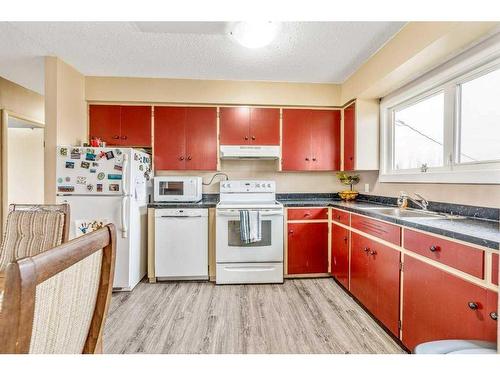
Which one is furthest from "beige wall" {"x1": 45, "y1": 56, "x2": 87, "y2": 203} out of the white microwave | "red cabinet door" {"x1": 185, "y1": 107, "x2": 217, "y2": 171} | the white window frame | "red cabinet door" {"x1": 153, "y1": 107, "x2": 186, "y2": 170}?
the white window frame

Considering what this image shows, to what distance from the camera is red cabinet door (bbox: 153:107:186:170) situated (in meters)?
3.13

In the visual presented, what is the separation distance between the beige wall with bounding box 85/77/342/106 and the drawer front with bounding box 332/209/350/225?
142 cm

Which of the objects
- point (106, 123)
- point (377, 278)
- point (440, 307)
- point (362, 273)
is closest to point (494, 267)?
point (440, 307)

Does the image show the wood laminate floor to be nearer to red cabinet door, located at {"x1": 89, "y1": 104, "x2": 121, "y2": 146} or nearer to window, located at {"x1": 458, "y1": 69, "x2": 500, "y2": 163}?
window, located at {"x1": 458, "y1": 69, "x2": 500, "y2": 163}

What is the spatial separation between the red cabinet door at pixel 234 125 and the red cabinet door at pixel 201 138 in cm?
10

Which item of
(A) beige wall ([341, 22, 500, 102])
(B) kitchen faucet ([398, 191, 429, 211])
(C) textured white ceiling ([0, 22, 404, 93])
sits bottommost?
(B) kitchen faucet ([398, 191, 429, 211])

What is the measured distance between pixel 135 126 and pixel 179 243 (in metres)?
1.54

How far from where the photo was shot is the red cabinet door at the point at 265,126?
3.21m

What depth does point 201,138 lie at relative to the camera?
317cm

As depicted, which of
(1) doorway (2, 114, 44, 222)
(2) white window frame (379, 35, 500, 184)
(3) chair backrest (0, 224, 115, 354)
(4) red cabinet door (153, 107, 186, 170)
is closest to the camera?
(3) chair backrest (0, 224, 115, 354)

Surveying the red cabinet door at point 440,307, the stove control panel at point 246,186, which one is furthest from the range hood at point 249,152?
the red cabinet door at point 440,307

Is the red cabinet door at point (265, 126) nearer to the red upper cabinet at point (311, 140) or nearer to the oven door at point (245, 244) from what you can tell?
the red upper cabinet at point (311, 140)
